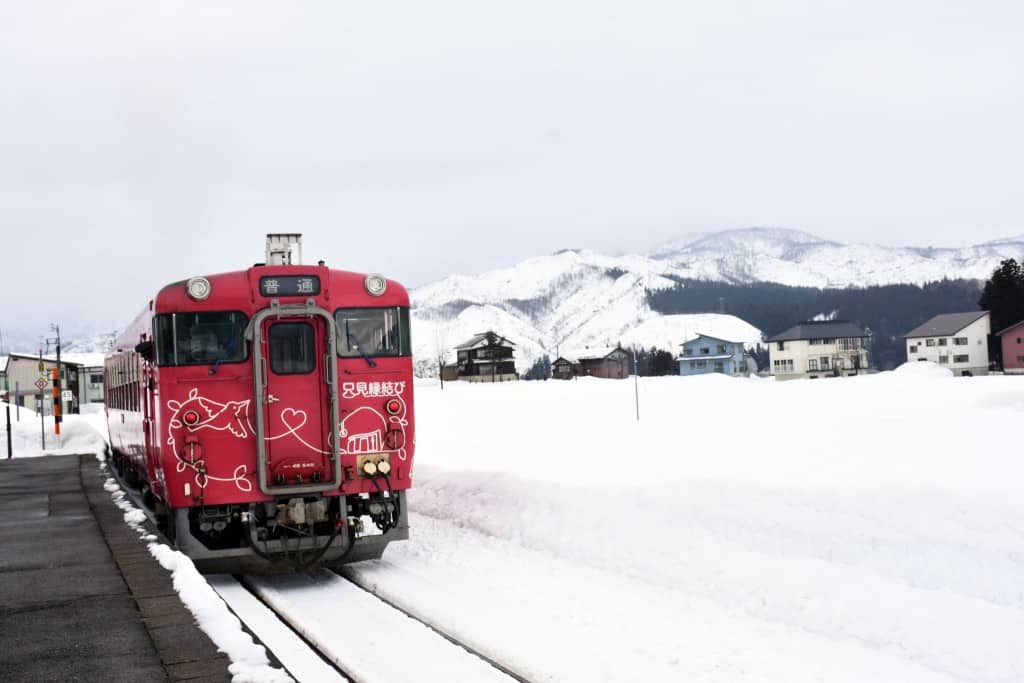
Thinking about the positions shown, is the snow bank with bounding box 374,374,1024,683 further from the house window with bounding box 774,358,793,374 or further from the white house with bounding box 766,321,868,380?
the house window with bounding box 774,358,793,374

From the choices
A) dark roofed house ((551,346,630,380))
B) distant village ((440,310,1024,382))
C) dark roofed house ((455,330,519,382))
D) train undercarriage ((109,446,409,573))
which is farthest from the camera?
dark roofed house ((551,346,630,380))

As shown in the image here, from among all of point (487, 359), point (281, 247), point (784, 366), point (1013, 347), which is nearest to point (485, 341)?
point (487, 359)

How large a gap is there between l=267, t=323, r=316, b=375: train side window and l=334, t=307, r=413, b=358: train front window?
37 cm

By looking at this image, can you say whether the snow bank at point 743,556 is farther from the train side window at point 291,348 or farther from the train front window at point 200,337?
the train front window at point 200,337

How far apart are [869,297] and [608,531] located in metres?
184

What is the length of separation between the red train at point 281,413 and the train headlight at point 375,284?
Result: 0.05ft

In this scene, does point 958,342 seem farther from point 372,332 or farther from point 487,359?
point 372,332

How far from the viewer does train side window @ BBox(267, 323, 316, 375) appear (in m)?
12.1

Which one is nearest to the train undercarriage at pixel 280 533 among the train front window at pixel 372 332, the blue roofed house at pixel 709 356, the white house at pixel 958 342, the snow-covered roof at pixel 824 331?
the train front window at pixel 372 332

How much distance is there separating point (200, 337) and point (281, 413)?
1.31 m

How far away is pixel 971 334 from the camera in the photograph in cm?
9412

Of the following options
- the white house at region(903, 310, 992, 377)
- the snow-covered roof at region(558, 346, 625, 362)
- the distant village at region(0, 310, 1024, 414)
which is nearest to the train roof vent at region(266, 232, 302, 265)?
the distant village at region(0, 310, 1024, 414)

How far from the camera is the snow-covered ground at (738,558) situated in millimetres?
8570

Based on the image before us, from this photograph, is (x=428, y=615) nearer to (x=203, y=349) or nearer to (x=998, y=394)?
(x=203, y=349)
